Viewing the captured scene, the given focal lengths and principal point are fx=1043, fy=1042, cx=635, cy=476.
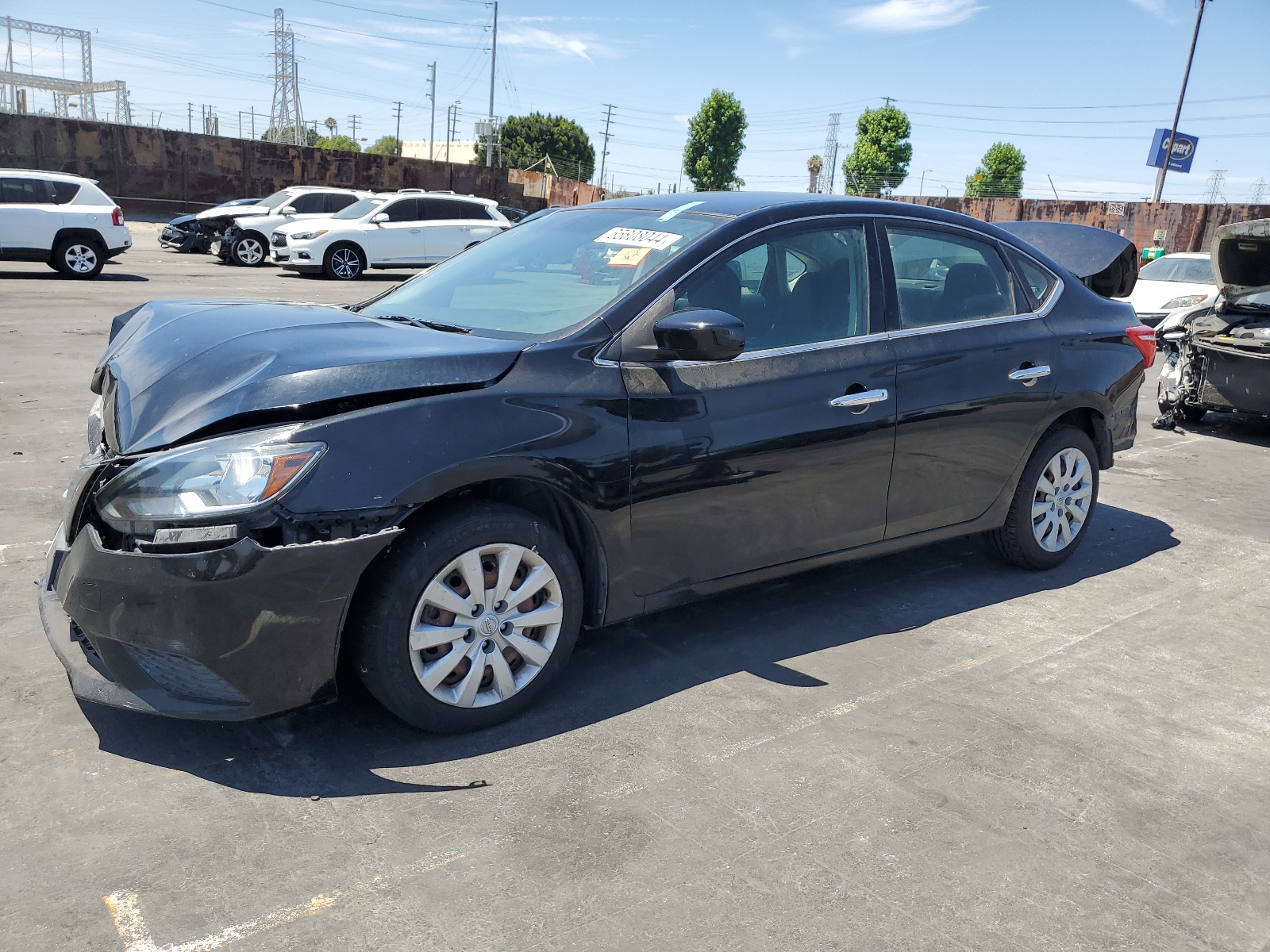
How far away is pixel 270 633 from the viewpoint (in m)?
2.85

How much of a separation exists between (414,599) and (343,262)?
18.0 meters

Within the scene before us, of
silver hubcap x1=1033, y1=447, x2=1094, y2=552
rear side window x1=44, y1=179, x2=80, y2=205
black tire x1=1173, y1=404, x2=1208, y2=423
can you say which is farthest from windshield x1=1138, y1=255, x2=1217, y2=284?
rear side window x1=44, y1=179, x2=80, y2=205

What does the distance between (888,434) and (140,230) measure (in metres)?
31.4

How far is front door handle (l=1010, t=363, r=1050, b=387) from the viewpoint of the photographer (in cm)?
466

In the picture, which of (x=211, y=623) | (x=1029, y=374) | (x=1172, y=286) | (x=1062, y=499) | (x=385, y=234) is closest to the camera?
(x=211, y=623)

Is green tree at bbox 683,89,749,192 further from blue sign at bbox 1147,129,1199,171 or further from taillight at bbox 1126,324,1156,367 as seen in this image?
taillight at bbox 1126,324,1156,367

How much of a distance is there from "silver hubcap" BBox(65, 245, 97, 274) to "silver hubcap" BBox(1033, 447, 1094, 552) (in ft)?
55.4

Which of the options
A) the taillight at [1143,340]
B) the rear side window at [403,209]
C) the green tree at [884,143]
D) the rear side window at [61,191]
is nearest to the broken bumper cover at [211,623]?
the taillight at [1143,340]

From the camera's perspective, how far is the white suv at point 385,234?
19.5 metres

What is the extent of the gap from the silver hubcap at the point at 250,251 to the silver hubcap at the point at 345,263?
3.19m

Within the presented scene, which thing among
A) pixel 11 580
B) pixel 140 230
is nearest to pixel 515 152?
pixel 140 230

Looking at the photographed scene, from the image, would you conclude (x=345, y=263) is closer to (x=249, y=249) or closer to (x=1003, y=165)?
(x=249, y=249)

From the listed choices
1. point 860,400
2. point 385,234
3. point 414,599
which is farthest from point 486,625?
point 385,234

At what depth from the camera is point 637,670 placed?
12.5ft
